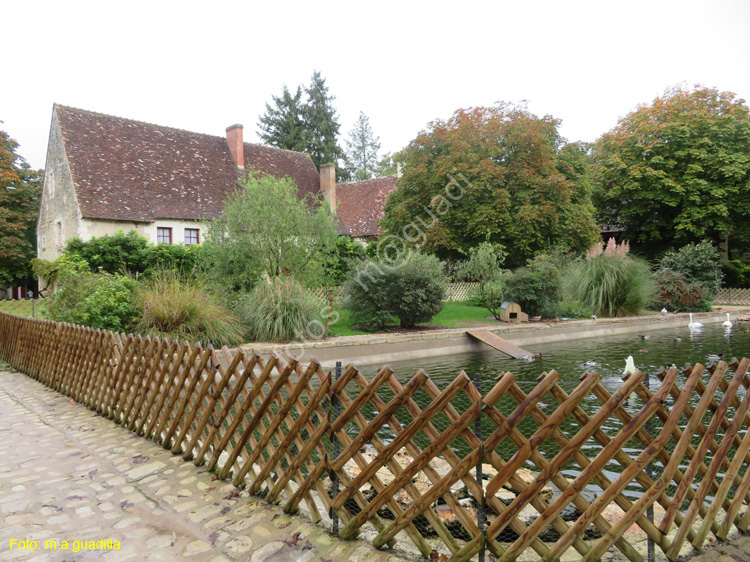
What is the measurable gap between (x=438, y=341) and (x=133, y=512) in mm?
9991

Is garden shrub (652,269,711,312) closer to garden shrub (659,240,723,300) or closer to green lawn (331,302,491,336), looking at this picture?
garden shrub (659,240,723,300)

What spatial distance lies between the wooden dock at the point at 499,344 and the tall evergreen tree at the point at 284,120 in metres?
33.6

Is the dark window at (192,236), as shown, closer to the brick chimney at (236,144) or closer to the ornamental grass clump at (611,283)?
the brick chimney at (236,144)

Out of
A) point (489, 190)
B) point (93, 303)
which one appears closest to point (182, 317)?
point (93, 303)

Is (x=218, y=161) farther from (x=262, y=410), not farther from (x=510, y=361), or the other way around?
(x=262, y=410)

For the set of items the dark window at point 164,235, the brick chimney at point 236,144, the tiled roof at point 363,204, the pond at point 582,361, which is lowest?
the pond at point 582,361

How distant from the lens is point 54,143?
23031mm

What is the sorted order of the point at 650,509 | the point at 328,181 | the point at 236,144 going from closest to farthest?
the point at 650,509, the point at 236,144, the point at 328,181

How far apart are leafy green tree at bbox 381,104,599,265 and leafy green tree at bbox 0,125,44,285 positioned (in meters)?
22.9

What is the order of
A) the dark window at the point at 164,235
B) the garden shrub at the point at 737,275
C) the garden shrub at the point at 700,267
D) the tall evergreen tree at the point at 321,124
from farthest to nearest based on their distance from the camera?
the tall evergreen tree at the point at 321,124, the garden shrub at the point at 737,275, the dark window at the point at 164,235, the garden shrub at the point at 700,267

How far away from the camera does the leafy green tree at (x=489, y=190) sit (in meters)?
21.3

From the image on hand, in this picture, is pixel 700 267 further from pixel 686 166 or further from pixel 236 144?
pixel 236 144

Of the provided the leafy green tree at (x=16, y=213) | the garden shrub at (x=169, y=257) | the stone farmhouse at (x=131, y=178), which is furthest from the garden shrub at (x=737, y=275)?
the leafy green tree at (x=16, y=213)

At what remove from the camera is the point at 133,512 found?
3363 millimetres
